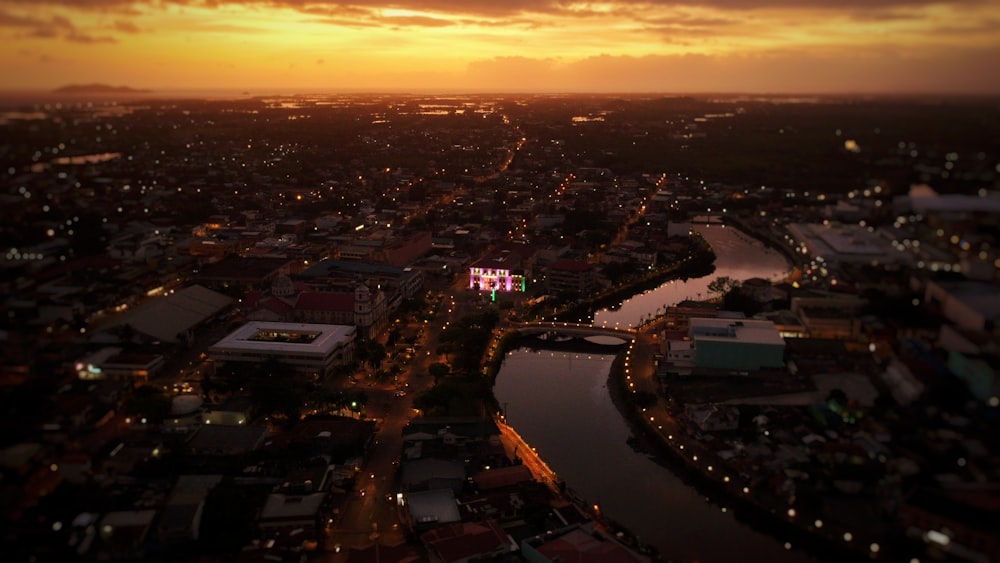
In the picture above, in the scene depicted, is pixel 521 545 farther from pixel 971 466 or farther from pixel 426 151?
pixel 426 151

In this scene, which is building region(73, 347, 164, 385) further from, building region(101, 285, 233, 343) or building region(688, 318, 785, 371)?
building region(688, 318, 785, 371)

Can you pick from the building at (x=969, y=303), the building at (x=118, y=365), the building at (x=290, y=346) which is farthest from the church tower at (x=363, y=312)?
the building at (x=969, y=303)

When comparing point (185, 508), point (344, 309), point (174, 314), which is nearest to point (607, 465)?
point (185, 508)

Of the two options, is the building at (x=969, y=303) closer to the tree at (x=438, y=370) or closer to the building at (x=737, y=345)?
the building at (x=737, y=345)

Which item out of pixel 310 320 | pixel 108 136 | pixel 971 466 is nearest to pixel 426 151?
pixel 310 320

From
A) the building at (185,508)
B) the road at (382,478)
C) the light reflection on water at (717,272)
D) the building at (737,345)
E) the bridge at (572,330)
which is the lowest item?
the light reflection on water at (717,272)
